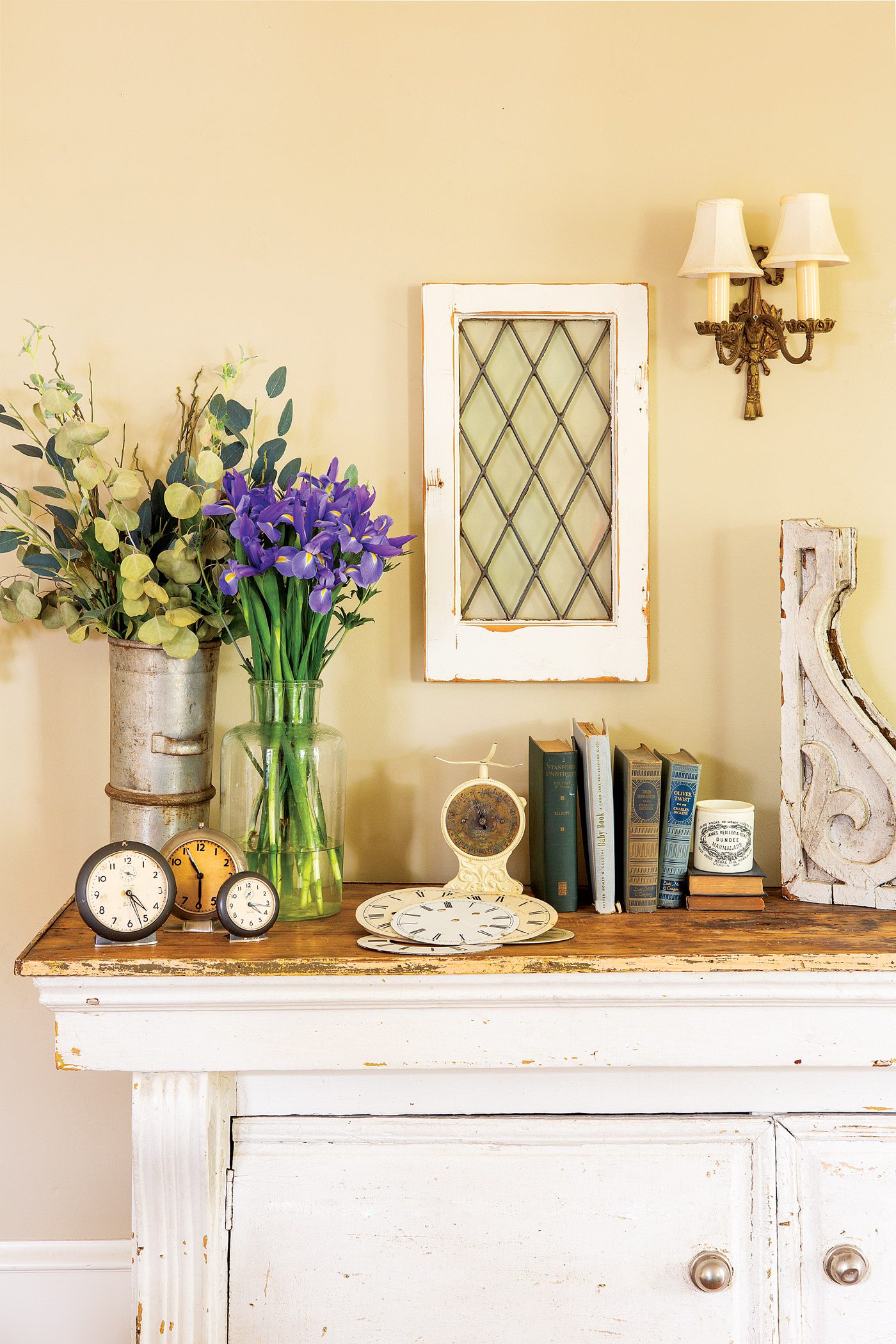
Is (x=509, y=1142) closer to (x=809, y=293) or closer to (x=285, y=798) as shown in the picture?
(x=285, y=798)

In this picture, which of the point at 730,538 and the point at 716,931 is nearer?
the point at 716,931

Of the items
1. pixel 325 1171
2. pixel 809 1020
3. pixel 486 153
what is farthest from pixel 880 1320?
pixel 486 153

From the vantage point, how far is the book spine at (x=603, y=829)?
1.44 meters

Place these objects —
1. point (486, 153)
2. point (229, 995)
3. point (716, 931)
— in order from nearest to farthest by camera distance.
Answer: point (229, 995), point (716, 931), point (486, 153)

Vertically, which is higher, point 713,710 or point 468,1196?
point 713,710

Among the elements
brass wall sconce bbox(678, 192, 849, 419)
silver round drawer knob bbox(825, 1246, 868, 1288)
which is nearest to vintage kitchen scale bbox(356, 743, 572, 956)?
silver round drawer knob bbox(825, 1246, 868, 1288)

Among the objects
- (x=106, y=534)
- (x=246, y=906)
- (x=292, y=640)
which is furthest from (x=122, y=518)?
(x=246, y=906)

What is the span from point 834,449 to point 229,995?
4.09 ft

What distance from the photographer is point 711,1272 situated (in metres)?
1.27

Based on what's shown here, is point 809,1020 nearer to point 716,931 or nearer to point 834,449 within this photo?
point 716,931

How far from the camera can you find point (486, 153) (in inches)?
62.4

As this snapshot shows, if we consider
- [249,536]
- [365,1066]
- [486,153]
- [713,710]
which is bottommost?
[365,1066]

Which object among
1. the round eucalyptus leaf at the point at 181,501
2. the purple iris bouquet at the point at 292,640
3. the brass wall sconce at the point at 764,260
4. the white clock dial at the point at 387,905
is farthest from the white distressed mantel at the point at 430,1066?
the brass wall sconce at the point at 764,260

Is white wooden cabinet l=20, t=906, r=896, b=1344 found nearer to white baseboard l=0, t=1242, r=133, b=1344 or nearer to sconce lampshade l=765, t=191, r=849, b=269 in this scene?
white baseboard l=0, t=1242, r=133, b=1344
